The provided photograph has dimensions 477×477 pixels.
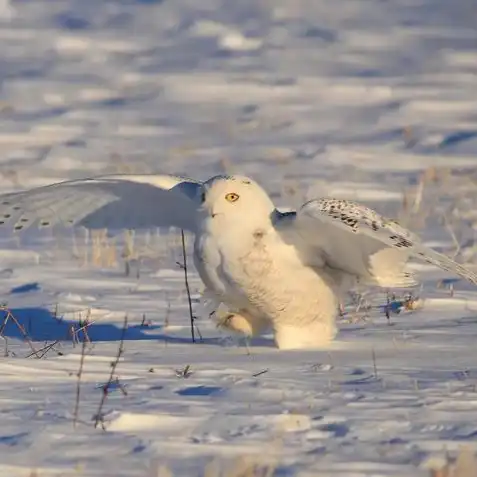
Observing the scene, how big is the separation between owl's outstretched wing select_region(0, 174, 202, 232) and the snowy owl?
8 cm

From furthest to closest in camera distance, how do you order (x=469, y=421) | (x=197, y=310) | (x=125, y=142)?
(x=125, y=142), (x=197, y=310), (x=469, y=421)

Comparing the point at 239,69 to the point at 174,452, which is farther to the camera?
the point at 239,69

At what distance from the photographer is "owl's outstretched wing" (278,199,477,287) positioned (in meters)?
6.49

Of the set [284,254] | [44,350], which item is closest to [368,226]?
[284,254]

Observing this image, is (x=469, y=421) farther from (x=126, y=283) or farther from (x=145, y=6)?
(x=145, y=6)

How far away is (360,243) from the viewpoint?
6.88 m

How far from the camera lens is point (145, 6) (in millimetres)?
20797

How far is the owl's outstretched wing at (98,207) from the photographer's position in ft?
24.7

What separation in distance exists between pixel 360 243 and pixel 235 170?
6.26 m

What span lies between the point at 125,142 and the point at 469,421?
10.0 m

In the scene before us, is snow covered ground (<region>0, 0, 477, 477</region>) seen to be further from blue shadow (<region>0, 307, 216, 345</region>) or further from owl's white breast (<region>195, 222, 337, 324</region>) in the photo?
owl's white breast (<region>195, 222, 337, 324</region>)

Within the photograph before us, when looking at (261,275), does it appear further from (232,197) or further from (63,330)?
(63,330)

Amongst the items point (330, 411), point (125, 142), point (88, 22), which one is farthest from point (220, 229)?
point (88, 22)

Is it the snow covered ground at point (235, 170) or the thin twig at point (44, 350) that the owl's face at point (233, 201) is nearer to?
the snow covered ground at point (235, 170)
